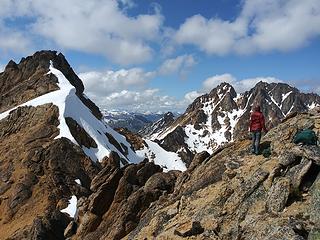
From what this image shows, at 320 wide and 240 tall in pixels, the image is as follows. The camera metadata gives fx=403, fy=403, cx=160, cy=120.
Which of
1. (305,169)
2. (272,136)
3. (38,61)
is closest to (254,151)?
(272,136)

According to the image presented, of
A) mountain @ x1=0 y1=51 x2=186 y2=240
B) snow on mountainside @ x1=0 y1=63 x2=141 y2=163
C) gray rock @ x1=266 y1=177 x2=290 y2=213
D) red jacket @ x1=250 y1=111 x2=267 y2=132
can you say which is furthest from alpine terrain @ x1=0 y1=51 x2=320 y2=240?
red jacket @ x1=250 y1=111 x2=267 y2=132

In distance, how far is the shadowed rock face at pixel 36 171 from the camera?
6106 centimetres

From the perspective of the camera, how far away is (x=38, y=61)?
113 meters

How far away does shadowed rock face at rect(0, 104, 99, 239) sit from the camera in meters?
61.1

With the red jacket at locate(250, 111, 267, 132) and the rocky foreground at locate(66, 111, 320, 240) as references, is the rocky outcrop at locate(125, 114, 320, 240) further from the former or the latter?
the red jacket at locate(250, 111, 267, 132)

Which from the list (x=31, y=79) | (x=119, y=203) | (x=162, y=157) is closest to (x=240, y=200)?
(x=119, y=203)

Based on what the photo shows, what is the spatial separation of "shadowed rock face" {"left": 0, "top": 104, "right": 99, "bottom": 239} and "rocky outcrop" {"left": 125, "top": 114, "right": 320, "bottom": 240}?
89.8ft

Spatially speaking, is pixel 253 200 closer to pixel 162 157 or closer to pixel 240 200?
pixel 240 200

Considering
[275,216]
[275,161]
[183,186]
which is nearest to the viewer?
[275,216]

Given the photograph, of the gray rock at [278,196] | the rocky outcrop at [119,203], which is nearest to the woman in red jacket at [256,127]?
the gray rock at [278,196]

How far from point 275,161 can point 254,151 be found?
374 cm

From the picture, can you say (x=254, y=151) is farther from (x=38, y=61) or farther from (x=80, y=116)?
(x=38, y=61)

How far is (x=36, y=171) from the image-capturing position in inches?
2739

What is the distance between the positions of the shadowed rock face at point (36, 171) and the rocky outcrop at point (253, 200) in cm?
2738
